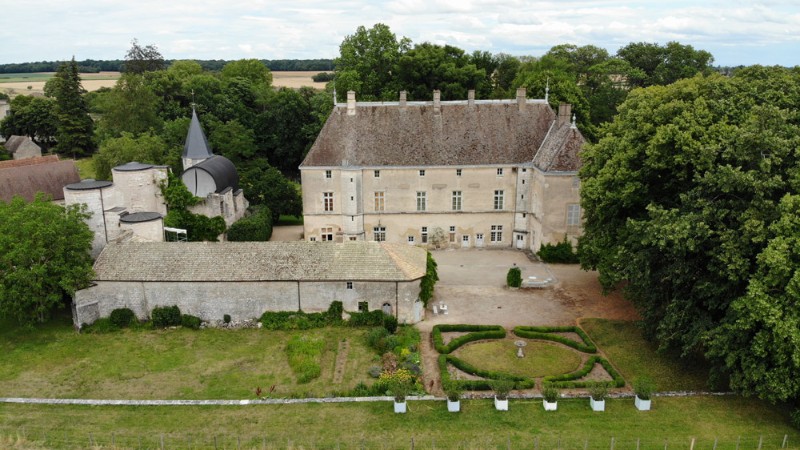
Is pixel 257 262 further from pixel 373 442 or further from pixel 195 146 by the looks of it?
pixel 195 146

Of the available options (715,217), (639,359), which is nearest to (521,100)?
(639,359)

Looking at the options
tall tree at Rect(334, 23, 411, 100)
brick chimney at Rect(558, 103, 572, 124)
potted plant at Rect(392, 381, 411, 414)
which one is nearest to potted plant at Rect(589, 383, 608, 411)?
potted plant at Rect(392, 381, 411, 414)

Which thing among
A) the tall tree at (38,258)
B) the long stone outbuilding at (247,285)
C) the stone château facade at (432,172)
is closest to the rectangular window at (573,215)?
the stone château facade at (432,172)

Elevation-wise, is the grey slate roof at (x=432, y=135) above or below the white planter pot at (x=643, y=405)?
above

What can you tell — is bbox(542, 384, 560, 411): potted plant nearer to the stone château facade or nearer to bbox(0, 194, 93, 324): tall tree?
the stone château facade

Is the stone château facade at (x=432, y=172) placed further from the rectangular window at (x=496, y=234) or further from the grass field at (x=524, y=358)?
the grass field at (x=524, y=358)

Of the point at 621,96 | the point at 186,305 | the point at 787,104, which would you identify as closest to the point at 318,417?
the point at 186,305

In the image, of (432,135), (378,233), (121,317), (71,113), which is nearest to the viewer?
(121,317)
